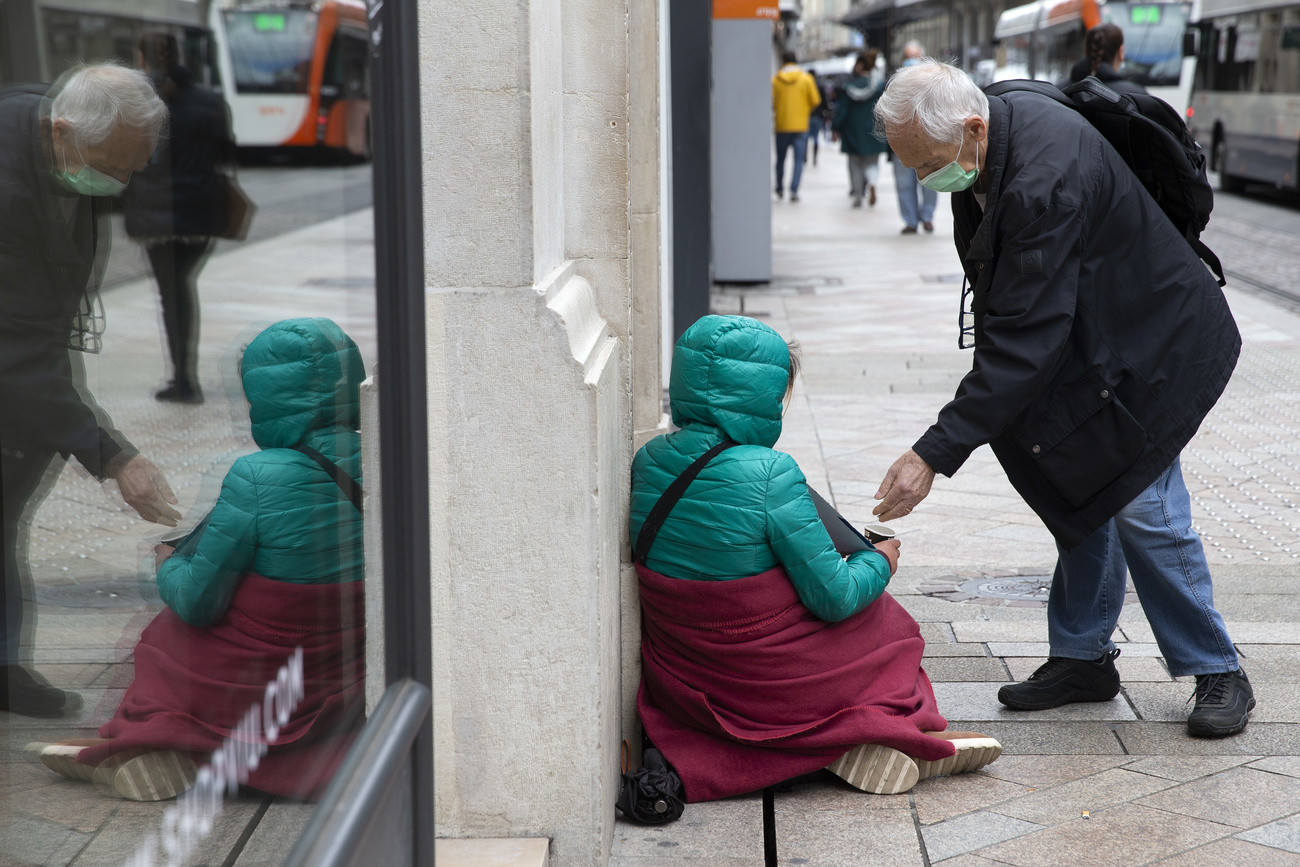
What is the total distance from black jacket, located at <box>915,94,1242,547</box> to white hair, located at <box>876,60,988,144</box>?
0.31 ft

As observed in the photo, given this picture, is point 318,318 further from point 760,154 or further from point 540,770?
point 760,154

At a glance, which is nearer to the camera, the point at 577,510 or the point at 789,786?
the point at 577,510

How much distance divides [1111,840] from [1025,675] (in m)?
1.06

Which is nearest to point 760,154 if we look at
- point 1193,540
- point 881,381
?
point 881,381

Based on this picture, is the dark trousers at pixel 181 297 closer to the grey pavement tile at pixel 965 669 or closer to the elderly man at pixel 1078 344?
the elderly man at pixel 1078 344

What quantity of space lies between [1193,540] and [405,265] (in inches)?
94.0

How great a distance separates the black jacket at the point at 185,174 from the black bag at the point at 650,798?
2.07 meters

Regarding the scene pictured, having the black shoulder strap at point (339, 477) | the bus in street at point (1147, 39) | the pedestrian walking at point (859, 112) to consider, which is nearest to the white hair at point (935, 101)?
the black shoulder strap at point (339, 477)

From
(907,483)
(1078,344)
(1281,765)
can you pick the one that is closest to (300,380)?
(907,483)

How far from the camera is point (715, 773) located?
309 centimetres

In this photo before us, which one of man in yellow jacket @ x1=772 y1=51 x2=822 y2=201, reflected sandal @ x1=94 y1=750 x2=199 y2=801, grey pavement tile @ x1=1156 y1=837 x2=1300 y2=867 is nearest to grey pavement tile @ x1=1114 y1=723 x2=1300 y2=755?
grey pavement tile @ x1=1156 y1=837 x2=1300 y2=867

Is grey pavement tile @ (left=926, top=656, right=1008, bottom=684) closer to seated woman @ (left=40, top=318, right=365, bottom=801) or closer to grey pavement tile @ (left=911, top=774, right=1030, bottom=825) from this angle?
grey pavement tile @ (left=911, top=774, right=1030, bottom=825)

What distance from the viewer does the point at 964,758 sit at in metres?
3.24

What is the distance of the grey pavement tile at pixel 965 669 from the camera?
12.9 feet
